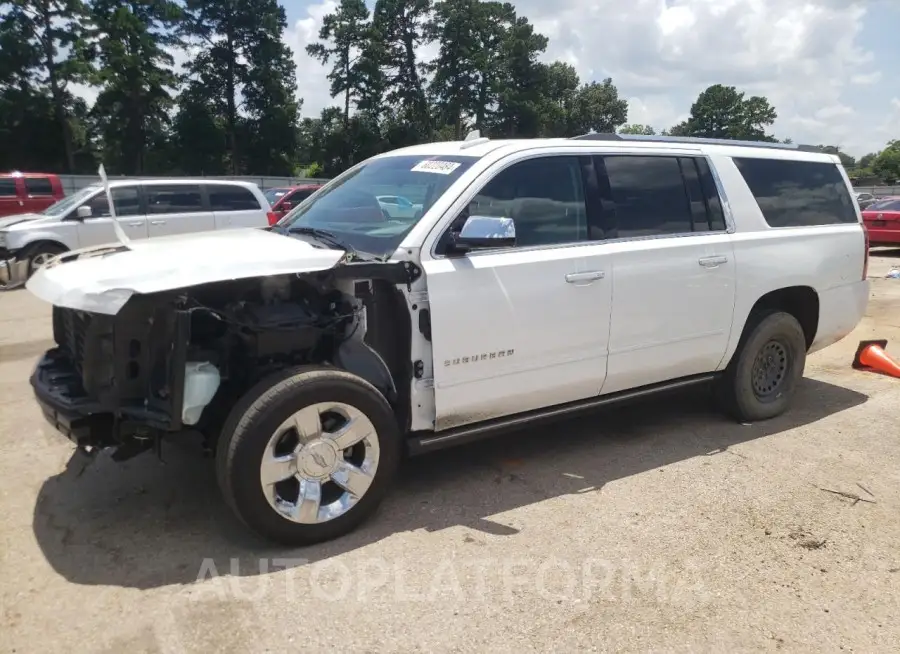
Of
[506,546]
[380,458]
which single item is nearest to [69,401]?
[380,458]

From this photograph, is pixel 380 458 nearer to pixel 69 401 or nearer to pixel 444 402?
pixel 444 402

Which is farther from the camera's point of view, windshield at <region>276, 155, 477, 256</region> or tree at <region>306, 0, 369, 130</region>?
tree at <region>306, 0, 369, 130</region>

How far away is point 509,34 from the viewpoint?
5619cm

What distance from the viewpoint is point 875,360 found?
664 centimetres

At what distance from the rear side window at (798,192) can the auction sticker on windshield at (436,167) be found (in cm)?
216

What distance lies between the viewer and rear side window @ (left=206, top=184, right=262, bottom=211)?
12.6m

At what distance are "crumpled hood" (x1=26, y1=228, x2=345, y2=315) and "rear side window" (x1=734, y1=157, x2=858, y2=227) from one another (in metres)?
3.09

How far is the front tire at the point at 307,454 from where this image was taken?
10.2 ft

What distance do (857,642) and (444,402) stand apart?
200 centimetres

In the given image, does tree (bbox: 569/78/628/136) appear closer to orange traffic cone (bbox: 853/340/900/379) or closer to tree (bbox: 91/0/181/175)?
tree (bbox: 91/0/181/175)

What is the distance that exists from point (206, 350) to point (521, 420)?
Answer: 1.70 m

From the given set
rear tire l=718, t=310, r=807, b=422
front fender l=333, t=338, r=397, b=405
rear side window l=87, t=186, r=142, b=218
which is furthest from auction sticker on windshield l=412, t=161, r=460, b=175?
rear side window l=87, t=186, r=142, b=218

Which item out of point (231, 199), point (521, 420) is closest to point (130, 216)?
point (231, 199)

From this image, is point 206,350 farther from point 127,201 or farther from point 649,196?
point 127,201
